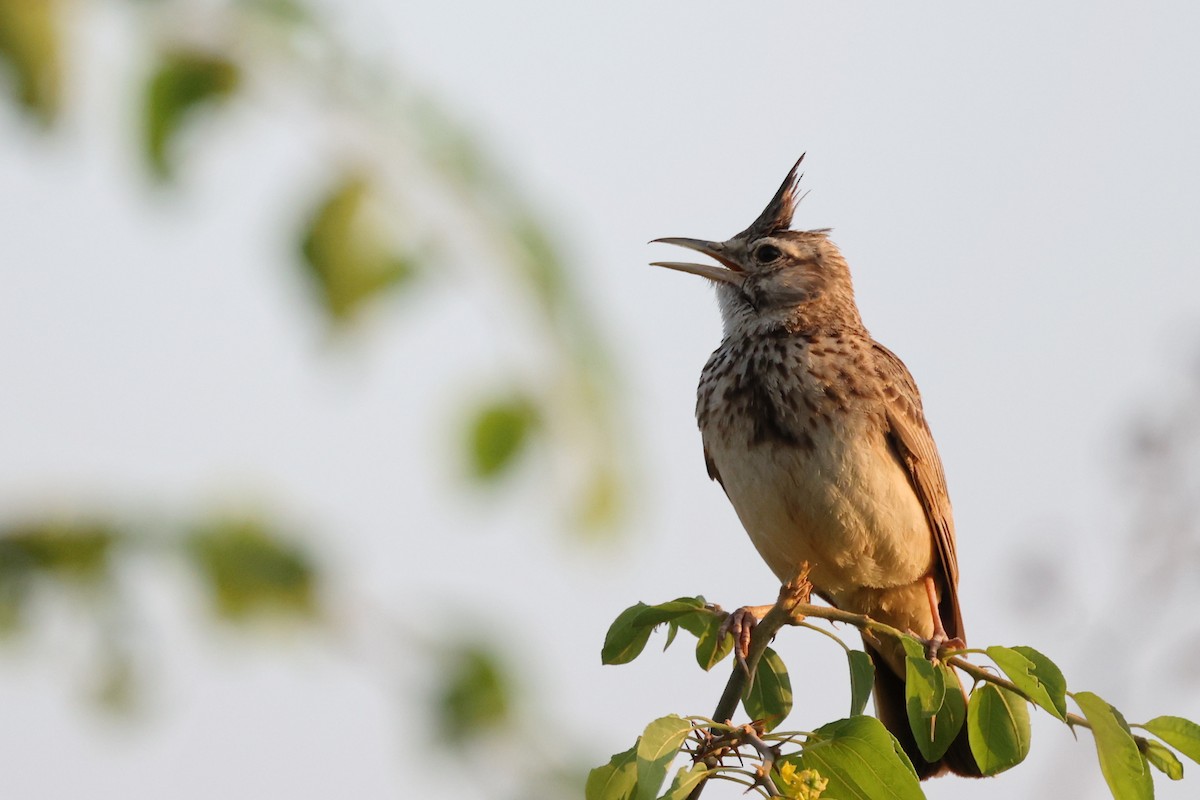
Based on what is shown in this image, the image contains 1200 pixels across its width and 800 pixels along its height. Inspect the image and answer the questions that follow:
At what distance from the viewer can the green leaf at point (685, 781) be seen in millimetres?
3195

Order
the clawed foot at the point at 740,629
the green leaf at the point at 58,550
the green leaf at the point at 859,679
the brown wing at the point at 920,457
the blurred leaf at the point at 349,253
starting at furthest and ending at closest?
the brown wing at the point at 920,457 < the clawed foot at the point at 740,629 < the green leaf at the point at 859,679 < the blurred leaf at the point at 349,253 < the green leaf at the point at 58,550

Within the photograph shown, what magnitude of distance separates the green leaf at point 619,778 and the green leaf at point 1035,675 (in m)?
0.96

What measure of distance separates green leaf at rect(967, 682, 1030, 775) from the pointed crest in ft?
14.2

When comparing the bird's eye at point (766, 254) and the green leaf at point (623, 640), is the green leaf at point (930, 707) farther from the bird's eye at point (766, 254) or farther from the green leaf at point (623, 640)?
the bird's eye at point (766, 254)

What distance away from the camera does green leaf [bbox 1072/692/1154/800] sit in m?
3.47

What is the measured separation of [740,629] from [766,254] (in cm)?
351

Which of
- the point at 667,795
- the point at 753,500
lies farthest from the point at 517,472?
the point at 753,500

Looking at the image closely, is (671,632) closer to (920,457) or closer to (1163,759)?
(1163,759)

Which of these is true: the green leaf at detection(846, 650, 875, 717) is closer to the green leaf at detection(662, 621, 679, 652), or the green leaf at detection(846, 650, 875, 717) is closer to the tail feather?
the green leaf at detection(662, 621, 679, 652)

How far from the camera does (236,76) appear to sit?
4.40 feet

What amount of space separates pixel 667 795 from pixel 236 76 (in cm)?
224

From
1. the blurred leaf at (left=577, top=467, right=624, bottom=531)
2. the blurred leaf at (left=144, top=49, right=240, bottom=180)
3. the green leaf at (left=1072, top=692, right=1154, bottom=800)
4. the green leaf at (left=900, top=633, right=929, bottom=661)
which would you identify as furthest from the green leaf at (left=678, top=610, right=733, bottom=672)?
the blurred leaf at (left=144, top=49, right=240, bottom=180)

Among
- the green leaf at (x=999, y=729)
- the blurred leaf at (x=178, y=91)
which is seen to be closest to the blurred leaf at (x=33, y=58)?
the blurred leaf at (x=178, y=91)

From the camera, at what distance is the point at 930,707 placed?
3709mm
